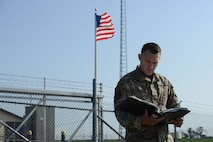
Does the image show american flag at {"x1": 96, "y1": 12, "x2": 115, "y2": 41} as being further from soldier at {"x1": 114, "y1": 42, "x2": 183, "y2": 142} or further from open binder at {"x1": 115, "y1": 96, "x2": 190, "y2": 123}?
open binder at {"x1": 115, "y1": 96, "x2": 190, "y2": 123}

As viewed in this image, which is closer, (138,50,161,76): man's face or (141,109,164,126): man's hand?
(141,109,164,126): man's hand

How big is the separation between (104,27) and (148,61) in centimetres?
961

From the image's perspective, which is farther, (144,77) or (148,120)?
(144,77)

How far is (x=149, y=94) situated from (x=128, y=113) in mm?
264

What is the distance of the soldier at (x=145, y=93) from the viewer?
11.7 ft

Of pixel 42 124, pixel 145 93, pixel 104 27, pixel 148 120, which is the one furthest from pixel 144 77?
pixel 104 27

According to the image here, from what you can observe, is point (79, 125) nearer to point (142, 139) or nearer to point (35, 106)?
point (35, 106)

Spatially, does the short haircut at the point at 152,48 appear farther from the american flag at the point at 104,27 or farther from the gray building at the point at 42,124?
the american flag at the point at 104,27

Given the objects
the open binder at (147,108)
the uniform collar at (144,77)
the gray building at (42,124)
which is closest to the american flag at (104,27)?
the gray building at (42,124)

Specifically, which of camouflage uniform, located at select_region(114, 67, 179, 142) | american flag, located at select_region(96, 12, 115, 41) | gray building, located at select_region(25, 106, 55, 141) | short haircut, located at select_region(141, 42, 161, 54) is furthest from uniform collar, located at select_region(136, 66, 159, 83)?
american flag, located at select_region(96, 12, 115, 41)

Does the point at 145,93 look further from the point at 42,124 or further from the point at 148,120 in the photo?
the point at 42,124

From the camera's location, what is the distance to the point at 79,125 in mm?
8219

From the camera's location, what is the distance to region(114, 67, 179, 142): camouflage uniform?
3.54 meters

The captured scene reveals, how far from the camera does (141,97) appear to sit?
143 inches
